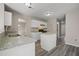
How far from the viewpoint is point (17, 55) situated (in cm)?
114

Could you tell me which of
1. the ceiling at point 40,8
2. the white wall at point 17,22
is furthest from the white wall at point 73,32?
the white wall at point 17,22

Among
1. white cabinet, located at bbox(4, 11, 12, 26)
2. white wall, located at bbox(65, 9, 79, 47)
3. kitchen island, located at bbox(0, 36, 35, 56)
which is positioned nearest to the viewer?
kitchen island, located at bbox(0, 36, 35, 56)

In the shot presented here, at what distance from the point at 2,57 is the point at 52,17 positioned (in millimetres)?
916

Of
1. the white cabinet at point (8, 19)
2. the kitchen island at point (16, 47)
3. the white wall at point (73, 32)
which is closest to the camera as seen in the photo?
the kitchen island at point (16, 47)

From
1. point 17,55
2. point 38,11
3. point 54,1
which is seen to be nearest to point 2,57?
point 17,55

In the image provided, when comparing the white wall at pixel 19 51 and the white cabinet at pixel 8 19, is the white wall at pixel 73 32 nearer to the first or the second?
the white wall at pixel 19 51

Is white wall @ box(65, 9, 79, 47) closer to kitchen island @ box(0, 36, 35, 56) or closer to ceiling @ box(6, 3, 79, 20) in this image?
ceiling @ box(6, 3, 79, 20)

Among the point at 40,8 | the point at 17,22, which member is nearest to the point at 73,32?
the point at 40,8

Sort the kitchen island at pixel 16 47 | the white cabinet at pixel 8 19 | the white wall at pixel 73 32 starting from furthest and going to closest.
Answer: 1. the white wall at pixel 73 32
2. the white cabinet at pixel 8 19
3. the kitchen island at pixel 16 47

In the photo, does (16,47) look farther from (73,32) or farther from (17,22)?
(73,32)

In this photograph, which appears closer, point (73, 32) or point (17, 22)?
point (17, 22)

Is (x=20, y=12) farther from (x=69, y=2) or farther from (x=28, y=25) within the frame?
(x=69, y=2)

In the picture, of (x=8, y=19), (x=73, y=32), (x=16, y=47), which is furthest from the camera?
(x=73, y=32)

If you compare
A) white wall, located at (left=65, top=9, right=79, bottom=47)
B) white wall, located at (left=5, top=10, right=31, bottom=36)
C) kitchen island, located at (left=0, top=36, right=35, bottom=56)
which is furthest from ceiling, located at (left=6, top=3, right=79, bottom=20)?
white wall, located at (left=65, top=9, right=79, bottom=47)
